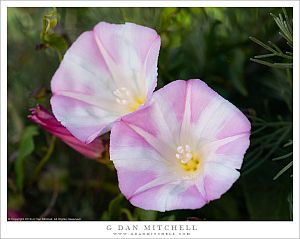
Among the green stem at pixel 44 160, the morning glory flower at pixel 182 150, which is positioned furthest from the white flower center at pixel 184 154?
the green stem at pixel 44 160

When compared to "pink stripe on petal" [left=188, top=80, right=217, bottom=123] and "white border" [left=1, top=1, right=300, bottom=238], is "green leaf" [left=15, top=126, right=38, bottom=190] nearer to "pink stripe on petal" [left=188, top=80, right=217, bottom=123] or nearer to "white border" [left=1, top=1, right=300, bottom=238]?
"white border" [left=1, top=1, right=300, bottom=238]

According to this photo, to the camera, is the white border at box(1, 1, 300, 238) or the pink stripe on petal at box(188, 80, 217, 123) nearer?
the pink stripe on petal at box(188, 80, 217, 123)

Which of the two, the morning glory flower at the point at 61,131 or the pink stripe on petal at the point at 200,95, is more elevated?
the pink stripe on petal at the point at 200,95

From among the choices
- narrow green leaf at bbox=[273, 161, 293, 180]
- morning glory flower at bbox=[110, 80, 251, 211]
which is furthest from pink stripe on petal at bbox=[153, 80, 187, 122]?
narrow green leaf at bbox=[273, 161, 293, 180]

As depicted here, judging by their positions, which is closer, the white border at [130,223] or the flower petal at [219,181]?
the flower petal at [219,181]

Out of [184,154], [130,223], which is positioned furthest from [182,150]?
[130,223]

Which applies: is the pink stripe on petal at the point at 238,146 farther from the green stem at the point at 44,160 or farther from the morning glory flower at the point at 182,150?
the green stem at the point at 44,160

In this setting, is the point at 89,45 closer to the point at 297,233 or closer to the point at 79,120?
the point at 79,120

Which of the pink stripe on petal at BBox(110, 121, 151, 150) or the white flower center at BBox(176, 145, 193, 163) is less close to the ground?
the pink stripe on petal at BBox(110, 121, 151, 150)
